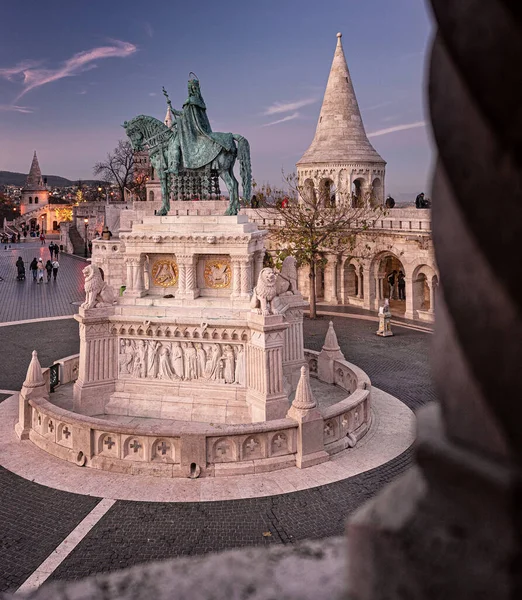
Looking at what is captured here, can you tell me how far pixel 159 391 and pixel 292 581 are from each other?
9.56 metres

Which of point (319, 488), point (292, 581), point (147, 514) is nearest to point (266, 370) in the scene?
point (319, 488)

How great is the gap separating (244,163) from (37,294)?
2228cm

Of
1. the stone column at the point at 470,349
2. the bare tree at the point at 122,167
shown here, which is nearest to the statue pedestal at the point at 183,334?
the stone column at the point at 470,349

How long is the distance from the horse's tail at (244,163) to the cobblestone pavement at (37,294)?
1515cm

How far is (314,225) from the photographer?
82.5 ft

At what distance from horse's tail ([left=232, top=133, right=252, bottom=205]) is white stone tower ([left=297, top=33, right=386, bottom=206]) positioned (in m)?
20.4

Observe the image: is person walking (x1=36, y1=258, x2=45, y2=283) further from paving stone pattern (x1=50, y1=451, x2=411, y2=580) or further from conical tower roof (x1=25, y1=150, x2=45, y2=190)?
conical tower roof (x1=25, y1=150, x2=45, y2=190)

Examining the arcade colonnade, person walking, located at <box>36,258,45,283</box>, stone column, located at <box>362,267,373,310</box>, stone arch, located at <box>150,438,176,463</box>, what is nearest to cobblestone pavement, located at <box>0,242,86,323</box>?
person walking, located at <box>36,258,45,283</box>

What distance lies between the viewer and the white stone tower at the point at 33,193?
97.1 m

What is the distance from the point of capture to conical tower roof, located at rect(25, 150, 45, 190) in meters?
98.4

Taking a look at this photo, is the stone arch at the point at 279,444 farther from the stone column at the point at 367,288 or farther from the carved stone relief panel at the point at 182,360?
the stone column at the point at 367,288

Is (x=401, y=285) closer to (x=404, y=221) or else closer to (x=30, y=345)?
(x=404, y=221)

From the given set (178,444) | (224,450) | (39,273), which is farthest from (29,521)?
(39,273)

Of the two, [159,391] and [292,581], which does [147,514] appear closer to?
[159,391]
